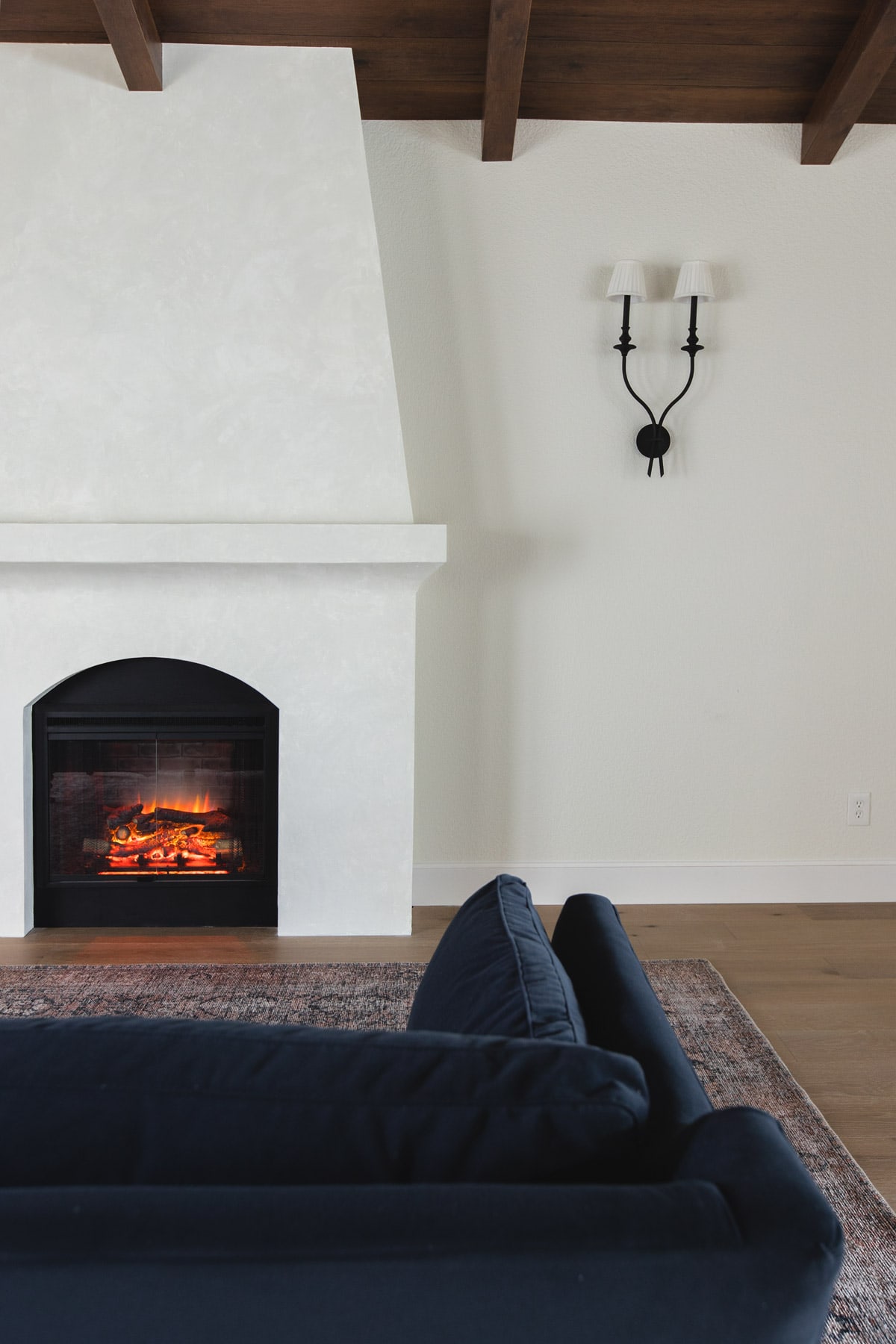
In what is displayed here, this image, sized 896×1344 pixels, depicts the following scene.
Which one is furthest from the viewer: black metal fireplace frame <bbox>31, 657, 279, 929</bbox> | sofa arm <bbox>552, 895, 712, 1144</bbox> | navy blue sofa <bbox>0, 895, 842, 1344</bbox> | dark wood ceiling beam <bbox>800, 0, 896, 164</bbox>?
black metal fireplace frame <bbox>31, 657, 279, 929</bbox>

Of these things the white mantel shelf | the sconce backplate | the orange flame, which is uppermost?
the sconce backplate

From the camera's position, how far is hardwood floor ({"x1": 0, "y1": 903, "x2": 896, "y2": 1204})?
2.37 m

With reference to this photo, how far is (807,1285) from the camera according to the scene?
0.69 meters

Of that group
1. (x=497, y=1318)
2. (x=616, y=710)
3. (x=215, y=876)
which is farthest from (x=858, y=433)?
(x=497, y=1318)

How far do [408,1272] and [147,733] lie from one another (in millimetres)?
2684

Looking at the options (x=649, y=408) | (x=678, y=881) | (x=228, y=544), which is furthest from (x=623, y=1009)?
(x=649, y=408)

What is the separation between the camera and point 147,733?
126 inches

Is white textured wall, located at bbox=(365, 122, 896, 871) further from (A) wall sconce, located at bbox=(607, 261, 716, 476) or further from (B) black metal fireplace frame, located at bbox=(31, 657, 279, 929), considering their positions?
(B) black metal fireplace frame, located at bbox=(31, 657, 279, 929)

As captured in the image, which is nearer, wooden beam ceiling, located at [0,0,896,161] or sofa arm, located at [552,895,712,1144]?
sofa arm, located at [552,895,712,1144]

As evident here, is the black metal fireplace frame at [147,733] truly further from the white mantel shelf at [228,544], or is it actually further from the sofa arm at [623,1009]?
the sofa arm at [623,1009]

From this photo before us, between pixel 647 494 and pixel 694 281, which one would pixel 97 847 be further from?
pixel 694 281

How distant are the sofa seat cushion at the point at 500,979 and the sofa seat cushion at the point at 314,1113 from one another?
0.46 ft

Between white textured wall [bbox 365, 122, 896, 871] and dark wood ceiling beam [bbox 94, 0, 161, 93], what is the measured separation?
27.6 inches

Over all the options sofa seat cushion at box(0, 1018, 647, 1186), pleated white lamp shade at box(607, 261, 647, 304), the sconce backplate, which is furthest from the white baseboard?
sofa seat cushion at box(0, 1018, 647, 1186)
